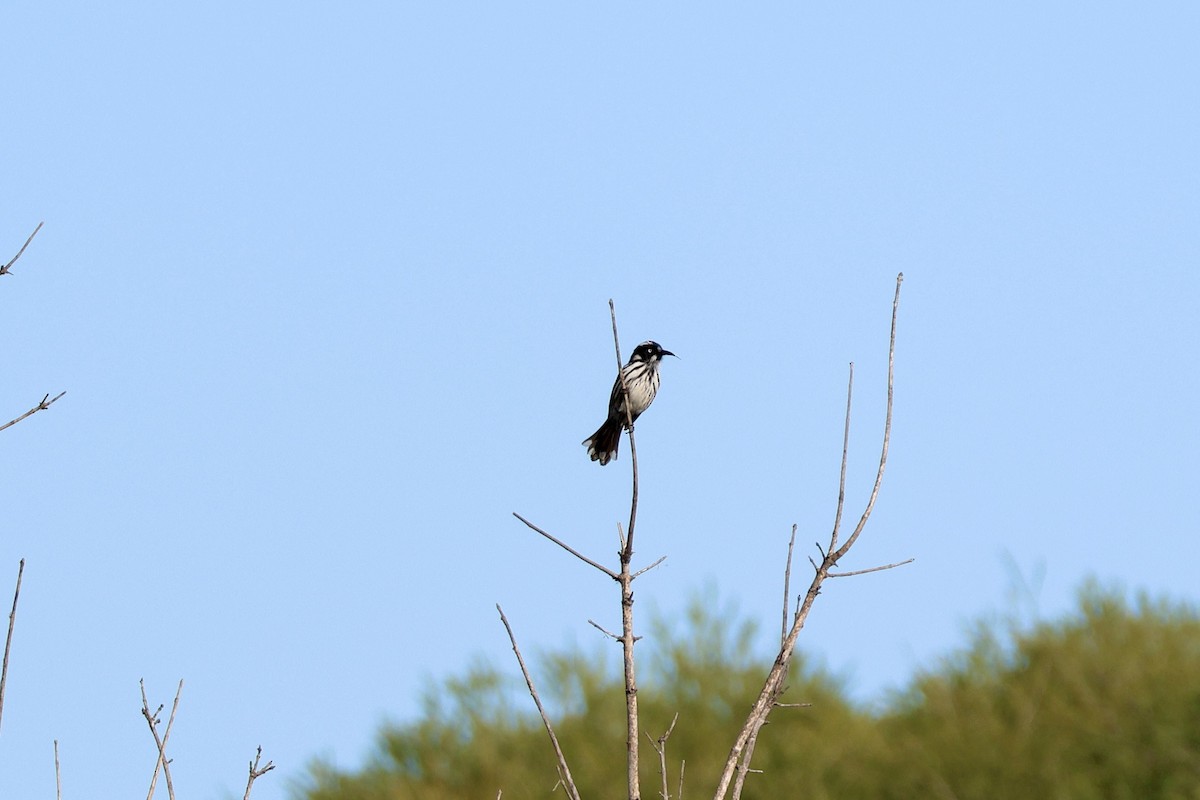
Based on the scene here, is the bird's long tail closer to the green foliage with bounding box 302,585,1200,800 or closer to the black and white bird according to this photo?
the black and white bird

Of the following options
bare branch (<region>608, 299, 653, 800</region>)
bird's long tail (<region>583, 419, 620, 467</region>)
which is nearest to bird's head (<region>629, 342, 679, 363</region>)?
bird's long tail (<region>583, 419, 620, 467</region>)

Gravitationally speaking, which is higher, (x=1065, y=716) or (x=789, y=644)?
(x=1065, y=716)

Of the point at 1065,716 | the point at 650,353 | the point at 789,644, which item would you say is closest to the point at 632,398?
the point at 650,353

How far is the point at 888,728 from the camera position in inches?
1203

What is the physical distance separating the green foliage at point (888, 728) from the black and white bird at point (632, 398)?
1600cm

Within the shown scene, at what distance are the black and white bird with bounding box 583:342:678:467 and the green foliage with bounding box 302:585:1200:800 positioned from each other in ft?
52.5

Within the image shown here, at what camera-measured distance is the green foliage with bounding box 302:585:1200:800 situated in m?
25.3

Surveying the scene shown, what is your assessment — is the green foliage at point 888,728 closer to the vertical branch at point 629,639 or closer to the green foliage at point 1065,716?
the green foliage at point 1065,716

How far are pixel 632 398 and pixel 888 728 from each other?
21760mm

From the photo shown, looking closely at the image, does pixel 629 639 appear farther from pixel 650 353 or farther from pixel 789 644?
pixel 650 353

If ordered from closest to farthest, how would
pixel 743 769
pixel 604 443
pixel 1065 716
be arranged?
1. pixel 743 769
2. pixel 604 443
3. pixel 1065 716

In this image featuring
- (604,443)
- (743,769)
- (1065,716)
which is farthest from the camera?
(1065,716)

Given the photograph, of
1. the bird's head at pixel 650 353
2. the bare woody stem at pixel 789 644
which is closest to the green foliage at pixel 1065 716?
the bird's head at pixel 650 353

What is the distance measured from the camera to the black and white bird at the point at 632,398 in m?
10.2
